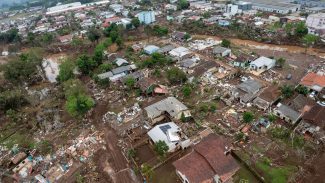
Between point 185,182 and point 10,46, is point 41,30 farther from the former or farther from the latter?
point 185,182

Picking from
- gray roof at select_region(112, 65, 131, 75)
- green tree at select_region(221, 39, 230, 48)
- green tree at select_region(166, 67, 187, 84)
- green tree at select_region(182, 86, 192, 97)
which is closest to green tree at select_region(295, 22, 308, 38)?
green tree at select_region(221, 39, 230, 48)

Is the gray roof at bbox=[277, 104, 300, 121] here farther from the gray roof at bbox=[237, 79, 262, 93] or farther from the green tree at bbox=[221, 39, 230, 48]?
the green tree at bbox=[221, 39, 230, 48]

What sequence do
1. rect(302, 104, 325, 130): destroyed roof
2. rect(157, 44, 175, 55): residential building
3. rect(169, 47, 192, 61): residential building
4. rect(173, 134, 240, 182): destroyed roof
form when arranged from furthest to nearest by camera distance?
1. rect(157, 44, 175, 55): residential building
2. rect(169, 47, 192, 61): residential building
3. rect(302, 104, 325, 130): destroyed roof
4. rect(173, 134, 240, 182): destroyed roof

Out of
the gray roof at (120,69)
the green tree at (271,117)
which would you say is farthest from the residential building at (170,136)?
the gray roof at (120,69)

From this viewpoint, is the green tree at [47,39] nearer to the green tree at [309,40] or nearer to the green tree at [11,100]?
the green tree at [11,100]

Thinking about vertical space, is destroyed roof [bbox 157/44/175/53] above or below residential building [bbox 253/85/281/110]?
above

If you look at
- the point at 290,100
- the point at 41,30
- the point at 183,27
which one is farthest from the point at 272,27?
the point at 41,30
